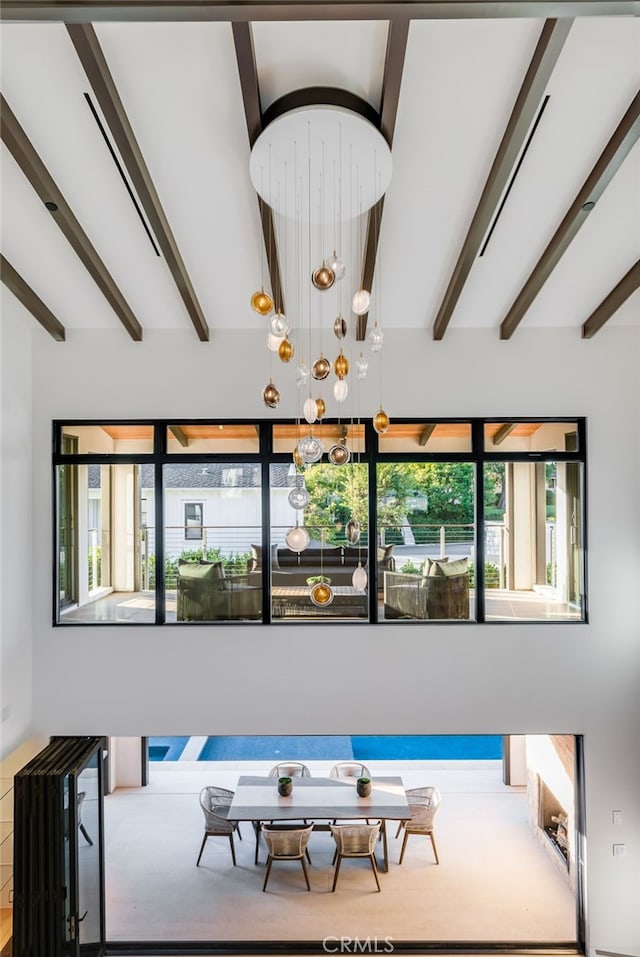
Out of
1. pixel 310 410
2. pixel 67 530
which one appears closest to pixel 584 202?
pixel 310 410

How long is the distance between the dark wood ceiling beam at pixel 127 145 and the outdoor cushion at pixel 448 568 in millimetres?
3220

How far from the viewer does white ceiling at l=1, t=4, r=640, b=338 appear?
2980 mm

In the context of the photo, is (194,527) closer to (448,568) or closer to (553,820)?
(448,568)

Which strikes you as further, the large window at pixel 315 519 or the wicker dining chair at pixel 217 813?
the wicker dining chair at pixel 217 813

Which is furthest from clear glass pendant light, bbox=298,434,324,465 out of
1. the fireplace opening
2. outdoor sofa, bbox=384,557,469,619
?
the fireplace opening

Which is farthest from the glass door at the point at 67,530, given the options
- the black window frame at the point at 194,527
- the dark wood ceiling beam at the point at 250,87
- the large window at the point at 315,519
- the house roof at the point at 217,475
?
the dark wood ceiling beam at the point at 250,87

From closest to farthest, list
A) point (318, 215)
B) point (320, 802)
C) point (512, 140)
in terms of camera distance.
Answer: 1. point (512, 140)
2. point (318, 215)
3. point (320, 802)

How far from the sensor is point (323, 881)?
570cm

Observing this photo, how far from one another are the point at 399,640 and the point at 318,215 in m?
3.66

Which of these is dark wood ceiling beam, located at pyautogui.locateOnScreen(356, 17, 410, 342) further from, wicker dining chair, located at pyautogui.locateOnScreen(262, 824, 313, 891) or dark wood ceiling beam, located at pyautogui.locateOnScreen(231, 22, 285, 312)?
wicker dining chair, located at pyautogui.locateOnScreen(262, 824, 313, 891)

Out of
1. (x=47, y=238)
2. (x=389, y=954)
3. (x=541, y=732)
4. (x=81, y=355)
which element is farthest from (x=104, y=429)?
(x=389, y=954)

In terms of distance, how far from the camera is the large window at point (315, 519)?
5.46m

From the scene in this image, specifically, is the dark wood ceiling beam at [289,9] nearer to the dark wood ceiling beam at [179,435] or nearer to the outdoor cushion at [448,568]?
the dark wood ceiling beam at [179,435]

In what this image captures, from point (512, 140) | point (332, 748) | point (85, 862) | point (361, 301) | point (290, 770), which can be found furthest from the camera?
point (290, 770)
